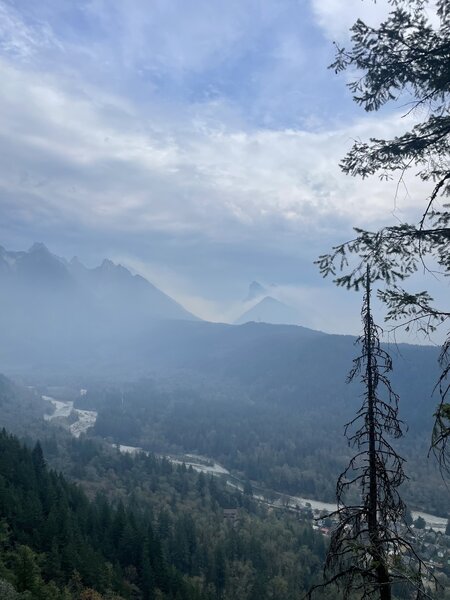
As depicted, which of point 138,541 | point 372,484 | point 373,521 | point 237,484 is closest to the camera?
point 373,521

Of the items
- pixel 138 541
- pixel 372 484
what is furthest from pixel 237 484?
pixel 372 484

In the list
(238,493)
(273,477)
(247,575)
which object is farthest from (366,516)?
(273,477)

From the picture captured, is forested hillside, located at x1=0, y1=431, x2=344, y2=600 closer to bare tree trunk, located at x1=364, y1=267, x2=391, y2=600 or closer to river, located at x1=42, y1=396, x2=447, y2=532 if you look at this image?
river, located at x1=42, y1=396, x2=447, y2=532

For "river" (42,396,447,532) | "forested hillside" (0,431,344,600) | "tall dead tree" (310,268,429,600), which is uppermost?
"tall dead tree" (310,268,429,600)

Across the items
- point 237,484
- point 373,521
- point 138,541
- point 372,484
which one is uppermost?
point 372,484

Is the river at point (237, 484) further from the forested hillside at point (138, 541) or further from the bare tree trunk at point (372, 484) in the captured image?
the bare tree trunk at point (372, 484)

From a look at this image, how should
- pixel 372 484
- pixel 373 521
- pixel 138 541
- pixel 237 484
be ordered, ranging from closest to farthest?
1. pixel 373 521
2. pixel 372 484
3. pixel 138 541
4. pixel 237 484

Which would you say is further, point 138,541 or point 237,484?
point 237,484

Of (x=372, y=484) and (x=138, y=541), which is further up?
(x=372, y=484)

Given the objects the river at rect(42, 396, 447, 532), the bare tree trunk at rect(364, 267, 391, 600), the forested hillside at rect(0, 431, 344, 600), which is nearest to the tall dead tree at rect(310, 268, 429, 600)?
the bare tree trunk at rect(364, 267, 391, 600)

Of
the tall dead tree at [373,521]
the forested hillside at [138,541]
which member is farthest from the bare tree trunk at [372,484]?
the forested hillside at [138,541]

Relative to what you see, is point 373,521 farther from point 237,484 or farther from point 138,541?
point 237,484

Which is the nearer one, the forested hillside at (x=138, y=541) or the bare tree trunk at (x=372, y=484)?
the bare tree trunk at (x=372, y=484)

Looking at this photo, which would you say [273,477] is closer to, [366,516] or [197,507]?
[197,507]
